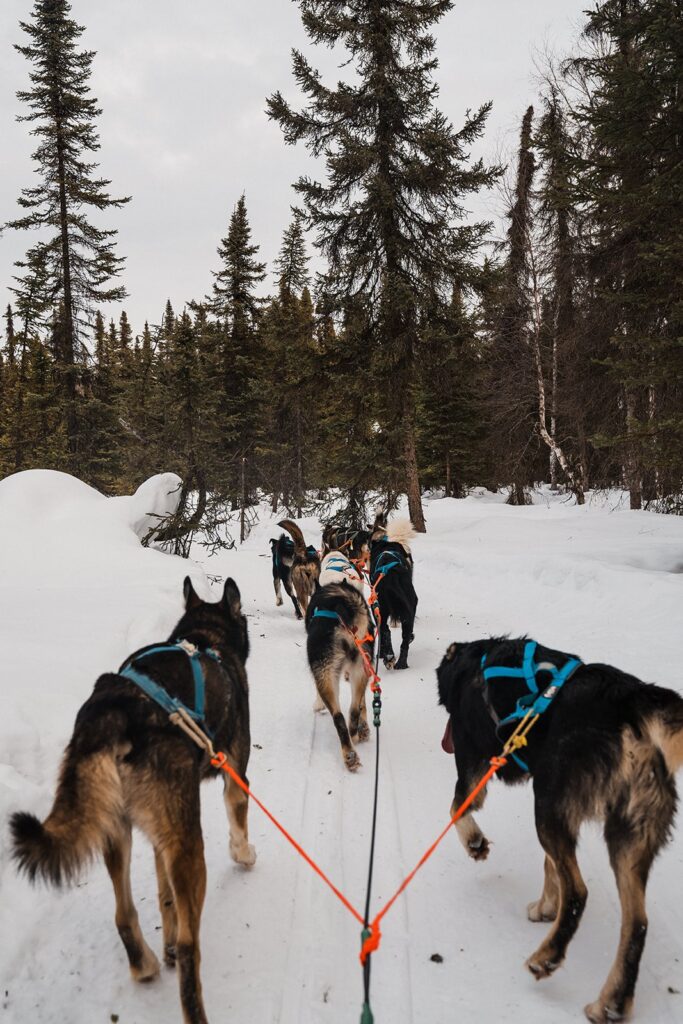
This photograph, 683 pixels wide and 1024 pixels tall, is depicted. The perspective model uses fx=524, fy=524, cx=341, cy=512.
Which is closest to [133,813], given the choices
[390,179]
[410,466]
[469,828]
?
[469,828]

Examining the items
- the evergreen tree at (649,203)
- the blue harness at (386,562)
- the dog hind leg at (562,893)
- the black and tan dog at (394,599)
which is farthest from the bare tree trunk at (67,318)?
the dog hind leg at (562,893)

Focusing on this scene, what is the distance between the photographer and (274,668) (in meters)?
7.09

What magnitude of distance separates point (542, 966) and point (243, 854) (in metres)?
1.71

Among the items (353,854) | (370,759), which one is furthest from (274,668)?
(353,854)

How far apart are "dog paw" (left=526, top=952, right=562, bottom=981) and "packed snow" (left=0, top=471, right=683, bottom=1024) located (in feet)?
0.22

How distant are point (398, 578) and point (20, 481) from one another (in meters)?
7.07

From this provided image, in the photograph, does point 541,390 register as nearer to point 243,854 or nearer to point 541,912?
point 541,912

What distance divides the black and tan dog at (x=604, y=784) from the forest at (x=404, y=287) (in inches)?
257

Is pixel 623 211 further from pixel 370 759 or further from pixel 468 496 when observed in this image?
pixel 468 496

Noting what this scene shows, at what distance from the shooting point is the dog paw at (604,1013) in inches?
82.7

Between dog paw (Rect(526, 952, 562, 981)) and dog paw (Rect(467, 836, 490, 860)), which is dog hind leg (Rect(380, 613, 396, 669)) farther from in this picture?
dog paw (Rect(526, 952, 562, 981))

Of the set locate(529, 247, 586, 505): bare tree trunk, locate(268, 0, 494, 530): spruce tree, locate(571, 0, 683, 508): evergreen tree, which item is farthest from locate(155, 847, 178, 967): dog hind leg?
locate(529, 247, 586, 505): bare tree trunk

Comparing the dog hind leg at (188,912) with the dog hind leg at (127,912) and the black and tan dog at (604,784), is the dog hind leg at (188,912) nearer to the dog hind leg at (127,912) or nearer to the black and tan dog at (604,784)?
the dog hind leg at (127,912)

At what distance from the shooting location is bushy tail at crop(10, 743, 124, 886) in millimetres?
1717
